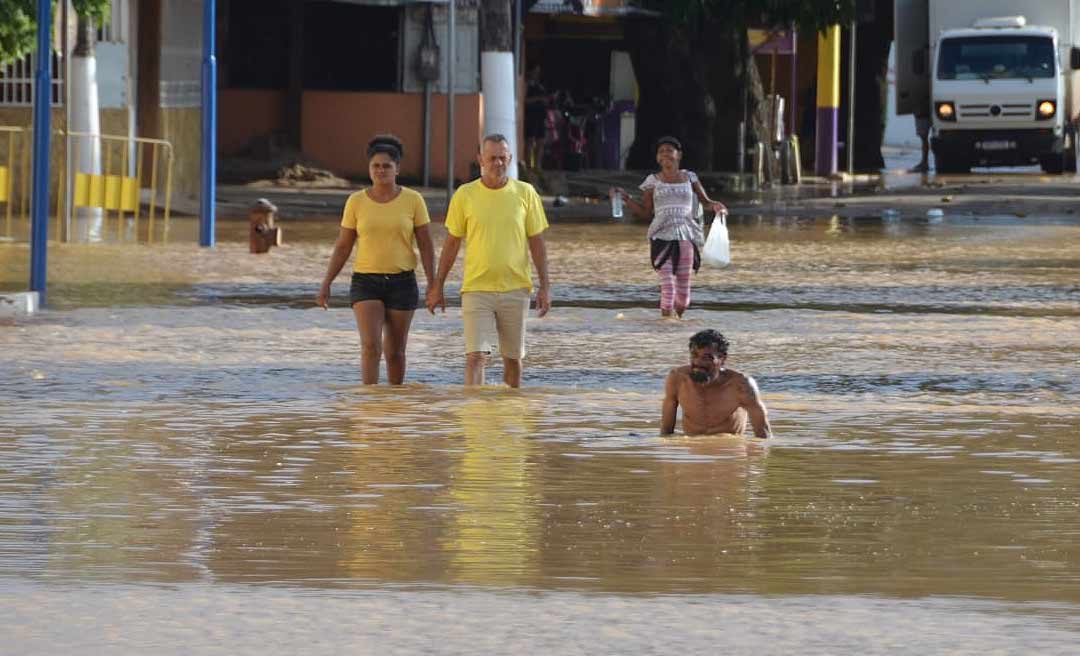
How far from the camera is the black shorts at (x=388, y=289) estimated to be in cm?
1380

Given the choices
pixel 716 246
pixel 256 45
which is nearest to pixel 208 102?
pixel 716 246

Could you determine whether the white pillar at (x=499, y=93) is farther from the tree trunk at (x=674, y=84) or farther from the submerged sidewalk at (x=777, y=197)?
the tree trunk at (x=674, y=84)

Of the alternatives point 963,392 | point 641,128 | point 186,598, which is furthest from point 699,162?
point 186,598

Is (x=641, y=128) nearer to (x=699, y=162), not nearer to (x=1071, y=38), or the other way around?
(x=699, y=162)

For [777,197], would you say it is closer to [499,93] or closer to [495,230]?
[499,93]

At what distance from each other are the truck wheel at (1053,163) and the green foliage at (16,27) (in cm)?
2822

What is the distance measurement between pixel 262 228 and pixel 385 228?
11245mm

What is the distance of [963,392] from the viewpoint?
47.0ft

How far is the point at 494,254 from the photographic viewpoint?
1360 cm

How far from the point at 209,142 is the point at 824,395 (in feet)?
44.0

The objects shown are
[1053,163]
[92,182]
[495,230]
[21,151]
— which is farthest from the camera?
[1053,163]

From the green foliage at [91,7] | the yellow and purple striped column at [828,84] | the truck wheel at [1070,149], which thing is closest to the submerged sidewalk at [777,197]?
the yellow and purple striped column at [828,84]

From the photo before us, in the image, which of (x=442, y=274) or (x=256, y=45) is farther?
(x=256, y=45)

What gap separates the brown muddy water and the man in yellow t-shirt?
0.38 metres
